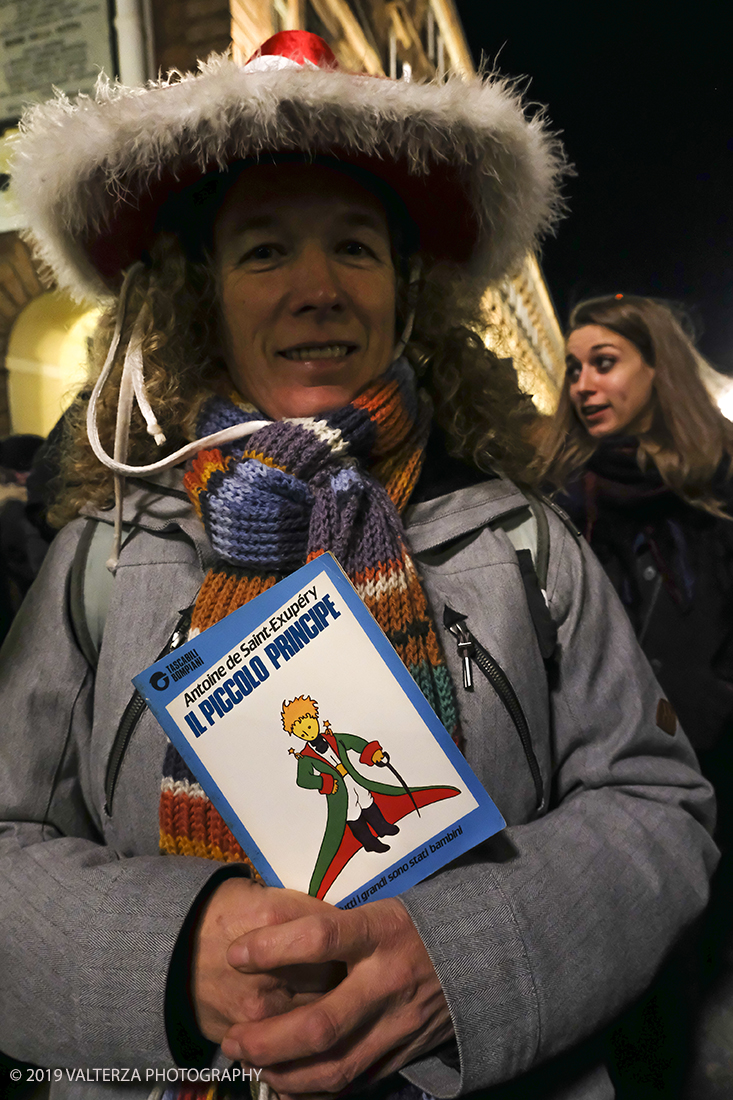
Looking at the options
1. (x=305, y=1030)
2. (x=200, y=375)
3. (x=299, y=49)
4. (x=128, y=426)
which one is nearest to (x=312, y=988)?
(x=305, y=1030)

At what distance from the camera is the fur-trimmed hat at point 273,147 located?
0.85 meters

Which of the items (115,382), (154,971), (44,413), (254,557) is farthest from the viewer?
(44,413)

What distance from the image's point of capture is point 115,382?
1105 mm

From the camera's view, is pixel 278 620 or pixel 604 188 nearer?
pixel 278 620

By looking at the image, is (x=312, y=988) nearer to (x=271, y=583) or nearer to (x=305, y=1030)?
(x=305, y=1030)

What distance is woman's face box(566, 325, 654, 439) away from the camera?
1.24 meters

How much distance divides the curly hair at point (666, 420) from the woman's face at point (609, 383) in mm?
12

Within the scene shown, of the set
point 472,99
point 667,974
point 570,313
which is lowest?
point 667,974

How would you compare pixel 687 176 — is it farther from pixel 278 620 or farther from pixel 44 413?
pixel 44 413

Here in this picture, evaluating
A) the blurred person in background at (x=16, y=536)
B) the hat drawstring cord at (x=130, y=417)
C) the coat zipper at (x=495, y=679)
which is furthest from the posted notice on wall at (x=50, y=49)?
the coat zipper at (x=495, y=679)

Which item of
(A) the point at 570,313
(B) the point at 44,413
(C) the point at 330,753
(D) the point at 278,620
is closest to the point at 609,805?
(C) the point at 330,753

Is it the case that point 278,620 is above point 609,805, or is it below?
above

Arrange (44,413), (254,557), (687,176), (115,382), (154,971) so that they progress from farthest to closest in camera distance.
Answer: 1. (44,413)
2. (687,176)
3. (115,382)
4. (254,557)
5. (154,971)

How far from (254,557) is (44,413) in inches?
33.8
